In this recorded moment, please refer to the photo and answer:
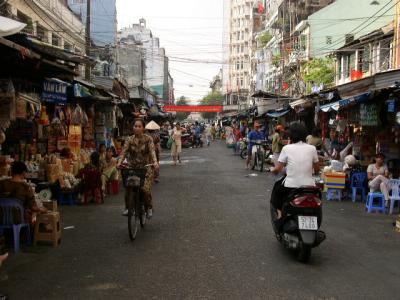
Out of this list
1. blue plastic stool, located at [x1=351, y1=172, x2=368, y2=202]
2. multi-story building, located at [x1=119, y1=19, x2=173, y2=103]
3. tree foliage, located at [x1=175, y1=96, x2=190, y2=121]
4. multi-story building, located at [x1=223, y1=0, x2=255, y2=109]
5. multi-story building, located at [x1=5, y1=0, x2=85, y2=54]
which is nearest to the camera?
blue plastic stool, located at [x1=351, y1=172, x2=368, y2=202]

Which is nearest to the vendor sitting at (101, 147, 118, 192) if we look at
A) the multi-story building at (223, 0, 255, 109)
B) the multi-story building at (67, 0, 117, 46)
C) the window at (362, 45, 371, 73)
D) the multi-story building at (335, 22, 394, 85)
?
the multi-story building at (335, 22, 394, 85)

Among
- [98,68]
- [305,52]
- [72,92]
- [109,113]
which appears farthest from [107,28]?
[72,92]

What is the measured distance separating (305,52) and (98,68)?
1499 cm

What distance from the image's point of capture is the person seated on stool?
32.7 ft

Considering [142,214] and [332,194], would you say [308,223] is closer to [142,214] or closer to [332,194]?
[142,214]

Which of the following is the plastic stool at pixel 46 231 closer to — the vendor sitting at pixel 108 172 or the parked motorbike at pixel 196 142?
the vendor sitting at pixel 108 172

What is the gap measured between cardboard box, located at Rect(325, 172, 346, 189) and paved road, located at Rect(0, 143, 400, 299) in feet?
5.83

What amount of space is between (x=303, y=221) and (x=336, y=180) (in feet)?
19.9

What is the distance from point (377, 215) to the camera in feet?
31.6

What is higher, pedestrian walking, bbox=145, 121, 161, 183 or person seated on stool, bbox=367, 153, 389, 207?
pedestrian walking, bbox=145, 121, 161, 183

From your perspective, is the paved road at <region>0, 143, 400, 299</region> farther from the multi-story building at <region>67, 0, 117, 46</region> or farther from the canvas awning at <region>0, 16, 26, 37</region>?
the multi-story building at <region>67, 0, 117, 46</region>

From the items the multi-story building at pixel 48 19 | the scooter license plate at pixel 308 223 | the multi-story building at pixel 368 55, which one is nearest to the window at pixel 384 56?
the multi-story building at pixel 368 55

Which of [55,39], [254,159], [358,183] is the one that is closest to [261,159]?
[254,159]

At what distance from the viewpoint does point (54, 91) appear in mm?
10094
